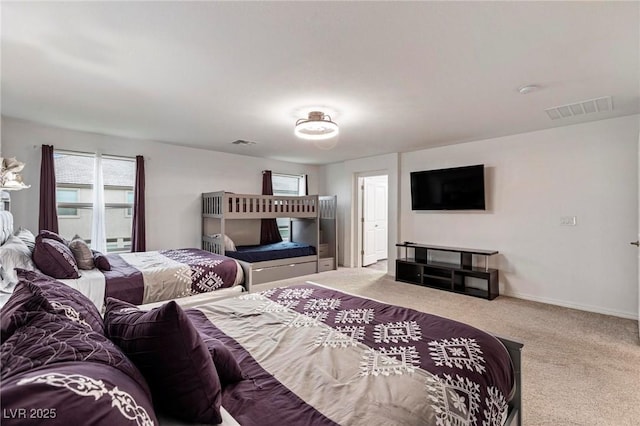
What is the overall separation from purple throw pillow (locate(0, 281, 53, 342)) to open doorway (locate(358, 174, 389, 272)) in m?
5.81

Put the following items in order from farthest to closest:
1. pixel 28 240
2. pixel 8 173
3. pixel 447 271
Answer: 1. pixel 447 271
2. pixel 28 240
3. pixel 8 173

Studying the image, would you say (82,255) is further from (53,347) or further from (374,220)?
(374,220)

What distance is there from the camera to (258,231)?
20.5ft

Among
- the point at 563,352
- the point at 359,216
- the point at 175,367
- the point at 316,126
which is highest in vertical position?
the point at 316,126

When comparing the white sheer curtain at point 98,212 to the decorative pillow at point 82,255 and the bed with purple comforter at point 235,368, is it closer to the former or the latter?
the decorative pillow at point 82,255

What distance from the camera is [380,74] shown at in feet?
7.86

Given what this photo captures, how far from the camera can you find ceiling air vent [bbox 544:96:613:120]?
2.97 m

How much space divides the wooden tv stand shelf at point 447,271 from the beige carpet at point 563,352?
225mm

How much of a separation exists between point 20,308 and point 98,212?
14.0 feet

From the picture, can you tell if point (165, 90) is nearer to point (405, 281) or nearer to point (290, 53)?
point (290, 53)

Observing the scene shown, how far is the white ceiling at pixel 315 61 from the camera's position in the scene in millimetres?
1683

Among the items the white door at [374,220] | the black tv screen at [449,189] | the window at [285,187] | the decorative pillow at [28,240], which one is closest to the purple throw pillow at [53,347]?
the decorative pillow at [28,240]

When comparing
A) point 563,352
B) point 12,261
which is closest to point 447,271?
point 563,352

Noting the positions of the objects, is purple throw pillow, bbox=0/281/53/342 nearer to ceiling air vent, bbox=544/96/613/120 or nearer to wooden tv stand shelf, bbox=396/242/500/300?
ceiling air vent, bbox=544/96/613/120
